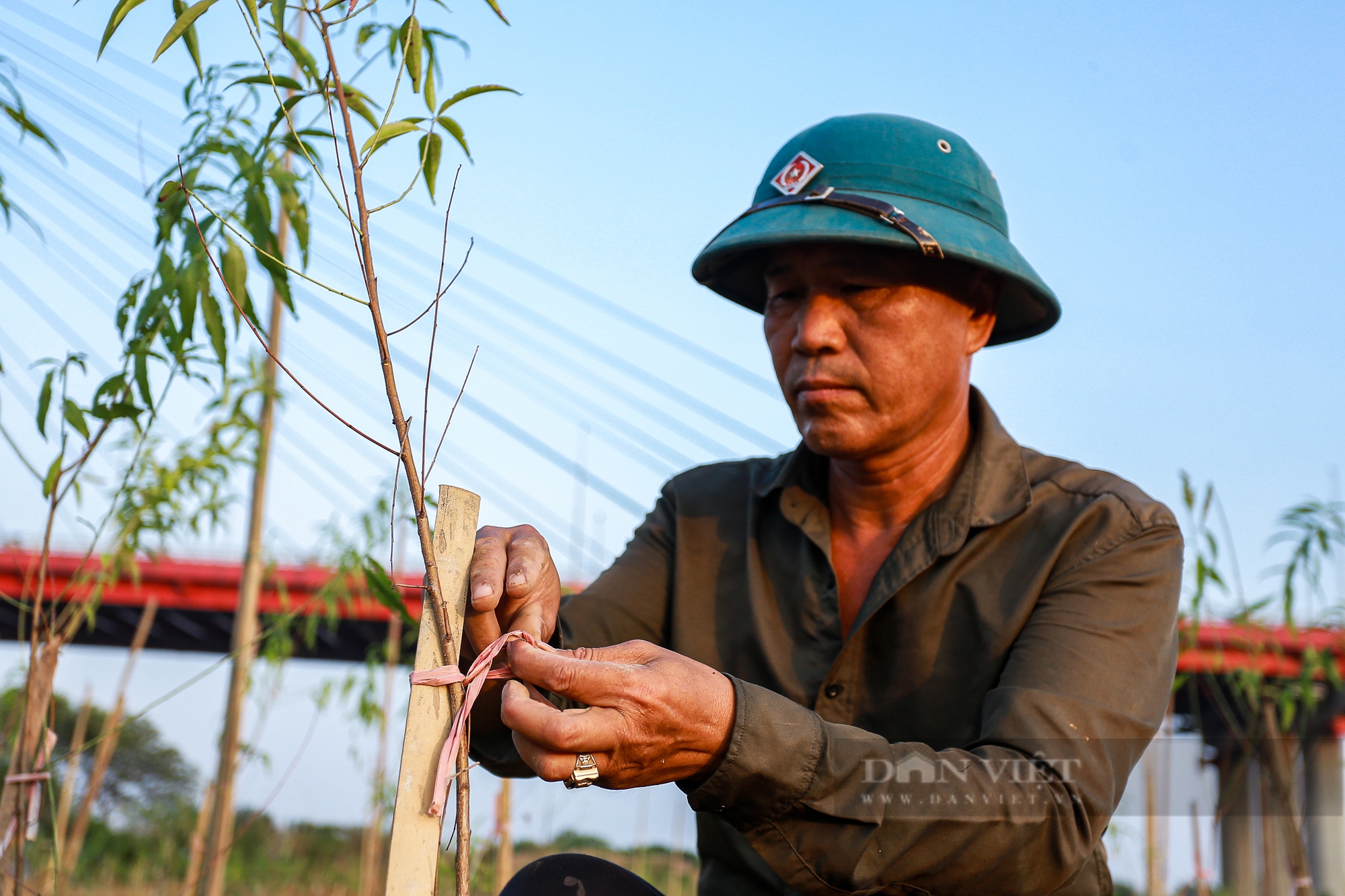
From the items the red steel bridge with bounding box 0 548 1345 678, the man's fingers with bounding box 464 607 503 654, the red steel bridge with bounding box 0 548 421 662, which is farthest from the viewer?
the red steel bridge with bounding box 0 548 421 662

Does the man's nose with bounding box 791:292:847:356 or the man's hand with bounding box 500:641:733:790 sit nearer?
the man's hand with bounding box 500:641:733:790

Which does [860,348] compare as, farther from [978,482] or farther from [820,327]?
[978,482]

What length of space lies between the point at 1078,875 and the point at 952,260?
1.21m

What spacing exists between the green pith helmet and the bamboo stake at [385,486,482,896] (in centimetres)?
96

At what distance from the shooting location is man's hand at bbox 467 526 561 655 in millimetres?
1447

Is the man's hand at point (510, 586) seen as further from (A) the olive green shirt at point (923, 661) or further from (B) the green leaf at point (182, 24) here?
(B) the green leaf at point (182, 24)

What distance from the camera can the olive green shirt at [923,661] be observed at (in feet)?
4.72

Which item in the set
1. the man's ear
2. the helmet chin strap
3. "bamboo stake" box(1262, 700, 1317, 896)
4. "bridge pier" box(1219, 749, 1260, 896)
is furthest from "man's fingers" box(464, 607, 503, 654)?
"bamboo stake" box(1262, 700, 1317, 896)

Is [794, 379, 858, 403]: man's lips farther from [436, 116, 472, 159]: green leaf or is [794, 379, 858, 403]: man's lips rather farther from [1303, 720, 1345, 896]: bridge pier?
[1303, 720, 1345, 896]: bridge pier

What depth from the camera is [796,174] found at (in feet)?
7.40

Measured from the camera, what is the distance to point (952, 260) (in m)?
2.13

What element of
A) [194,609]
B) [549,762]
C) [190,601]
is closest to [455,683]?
[549,762]

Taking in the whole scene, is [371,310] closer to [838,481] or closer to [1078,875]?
[838,481]

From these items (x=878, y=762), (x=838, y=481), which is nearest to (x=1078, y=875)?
(x=878, y=762)
